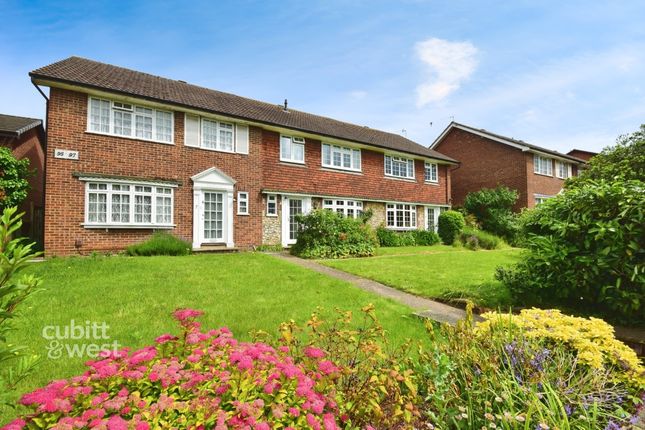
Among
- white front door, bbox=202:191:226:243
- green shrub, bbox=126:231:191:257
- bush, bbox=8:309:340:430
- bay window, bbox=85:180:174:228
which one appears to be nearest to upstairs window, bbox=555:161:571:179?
white front door, bbox=202:191:226:243

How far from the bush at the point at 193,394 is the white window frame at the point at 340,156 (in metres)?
15.7

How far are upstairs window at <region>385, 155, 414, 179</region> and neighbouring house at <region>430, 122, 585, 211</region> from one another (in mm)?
6206

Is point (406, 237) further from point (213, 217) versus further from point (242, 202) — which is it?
point (213, 217)

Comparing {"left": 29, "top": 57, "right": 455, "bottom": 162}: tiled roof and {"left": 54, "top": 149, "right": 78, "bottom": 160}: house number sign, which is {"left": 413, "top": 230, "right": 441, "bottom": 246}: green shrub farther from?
{"left": 54, "top": 149, "right": 78, "bottom": 160}: house number sign

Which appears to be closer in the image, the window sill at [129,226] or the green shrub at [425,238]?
the window sill at [129,226]

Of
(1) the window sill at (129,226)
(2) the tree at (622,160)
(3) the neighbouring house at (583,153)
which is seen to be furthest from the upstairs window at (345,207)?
(3) the neighbouring house at (583,153)

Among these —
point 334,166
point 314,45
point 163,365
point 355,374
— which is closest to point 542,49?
point 314,45

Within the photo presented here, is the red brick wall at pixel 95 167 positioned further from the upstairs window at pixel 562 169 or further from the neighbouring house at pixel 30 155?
the upstairs window at pixel 562 169

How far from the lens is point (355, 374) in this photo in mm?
2414

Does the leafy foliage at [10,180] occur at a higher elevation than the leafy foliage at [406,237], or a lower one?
higher

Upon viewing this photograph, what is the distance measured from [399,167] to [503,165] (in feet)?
31.8

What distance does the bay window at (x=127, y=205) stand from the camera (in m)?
11.3

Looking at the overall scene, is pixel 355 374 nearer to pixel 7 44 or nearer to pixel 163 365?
pixel 163 365

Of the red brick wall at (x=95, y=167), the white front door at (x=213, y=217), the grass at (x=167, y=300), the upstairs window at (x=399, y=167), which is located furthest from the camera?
the upstairs window at (x=399, y=167)
